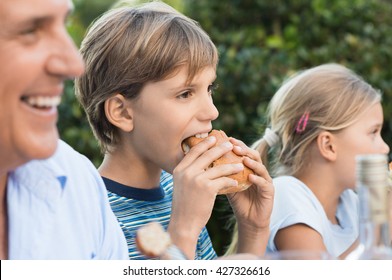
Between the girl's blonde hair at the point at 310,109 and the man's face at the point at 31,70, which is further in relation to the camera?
the girl's blonde hair at the point at 310,109

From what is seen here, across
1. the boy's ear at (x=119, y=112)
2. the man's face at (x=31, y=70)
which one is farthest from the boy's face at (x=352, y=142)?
the man's face at (x=31, y=70)

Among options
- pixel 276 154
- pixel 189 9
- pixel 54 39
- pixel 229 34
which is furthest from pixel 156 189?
pixel 189 9

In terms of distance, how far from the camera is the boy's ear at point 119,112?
2257 millimetres

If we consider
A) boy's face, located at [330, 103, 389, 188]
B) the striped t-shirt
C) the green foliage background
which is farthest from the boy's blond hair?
the green foliage background

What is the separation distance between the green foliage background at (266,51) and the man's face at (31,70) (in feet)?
7.01

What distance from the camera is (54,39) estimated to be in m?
1.33

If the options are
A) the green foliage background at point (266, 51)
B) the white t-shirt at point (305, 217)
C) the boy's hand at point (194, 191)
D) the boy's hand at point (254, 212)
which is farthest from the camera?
the green foliage background at point (266, 51)

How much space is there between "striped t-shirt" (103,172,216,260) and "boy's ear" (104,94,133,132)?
20 centimetres

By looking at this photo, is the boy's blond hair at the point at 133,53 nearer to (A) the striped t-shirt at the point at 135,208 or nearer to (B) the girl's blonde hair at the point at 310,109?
(A) the striped t-shirt at the point at 135,208

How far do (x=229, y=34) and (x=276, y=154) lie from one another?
1849 mm

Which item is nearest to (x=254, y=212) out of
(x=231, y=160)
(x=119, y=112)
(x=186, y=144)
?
(x=231, y=160)

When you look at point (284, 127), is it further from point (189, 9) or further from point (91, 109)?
point (189, 9)

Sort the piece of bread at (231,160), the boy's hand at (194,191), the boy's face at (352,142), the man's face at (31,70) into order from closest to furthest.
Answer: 1. the man's face at (31,70)
2. the boy's hand at (194,191)
3. the piece of bread at (231,160)
4. the boy's face at (352,142)

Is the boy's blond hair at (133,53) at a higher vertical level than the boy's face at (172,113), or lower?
higher
